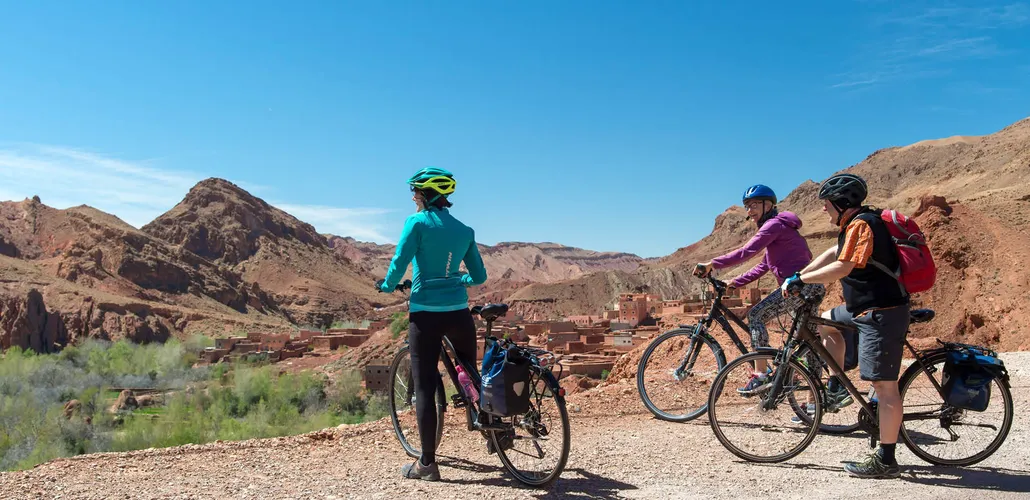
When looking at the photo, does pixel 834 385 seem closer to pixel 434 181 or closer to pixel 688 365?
pixel 688 365

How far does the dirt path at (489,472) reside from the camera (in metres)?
4.37

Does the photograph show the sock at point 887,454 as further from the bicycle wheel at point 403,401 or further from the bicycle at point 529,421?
the bicycle wheel at point 403,401

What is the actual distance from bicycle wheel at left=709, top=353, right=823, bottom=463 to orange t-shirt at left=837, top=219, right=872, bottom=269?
809 millimetres

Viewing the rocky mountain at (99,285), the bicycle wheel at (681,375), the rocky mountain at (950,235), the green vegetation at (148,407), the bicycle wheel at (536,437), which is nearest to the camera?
the bicycle wheel at (536,437)

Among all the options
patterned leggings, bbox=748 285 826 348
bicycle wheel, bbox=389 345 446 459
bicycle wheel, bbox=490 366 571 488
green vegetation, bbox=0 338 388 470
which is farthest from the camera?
green vegetation, bbox=0 338 388 470

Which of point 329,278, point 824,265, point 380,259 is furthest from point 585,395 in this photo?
point 380,259

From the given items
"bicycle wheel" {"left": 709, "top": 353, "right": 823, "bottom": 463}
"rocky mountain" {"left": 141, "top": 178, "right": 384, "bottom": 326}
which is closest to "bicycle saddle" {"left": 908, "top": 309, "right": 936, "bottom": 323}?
"bicycle wheel" {"left": 709, "top": 353, "right": 823, "bottom": 463}

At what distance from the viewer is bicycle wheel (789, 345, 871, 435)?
16.4 feet

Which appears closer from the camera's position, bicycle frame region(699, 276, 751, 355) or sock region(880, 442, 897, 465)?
sock region(880, 442, 897, 465)

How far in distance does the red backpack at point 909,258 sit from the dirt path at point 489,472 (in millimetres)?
1129

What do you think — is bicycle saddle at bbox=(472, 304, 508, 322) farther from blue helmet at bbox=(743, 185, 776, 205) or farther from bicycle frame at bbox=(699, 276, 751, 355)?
blue helmet at bbox=(743, 185, 776, 205)

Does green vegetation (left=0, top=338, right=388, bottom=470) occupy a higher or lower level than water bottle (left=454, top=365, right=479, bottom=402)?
lower


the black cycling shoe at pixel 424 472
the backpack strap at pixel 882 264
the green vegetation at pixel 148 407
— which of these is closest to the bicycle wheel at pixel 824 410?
the backpack strap at pixel 882 264

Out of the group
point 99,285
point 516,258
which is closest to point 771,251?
point 99,285
